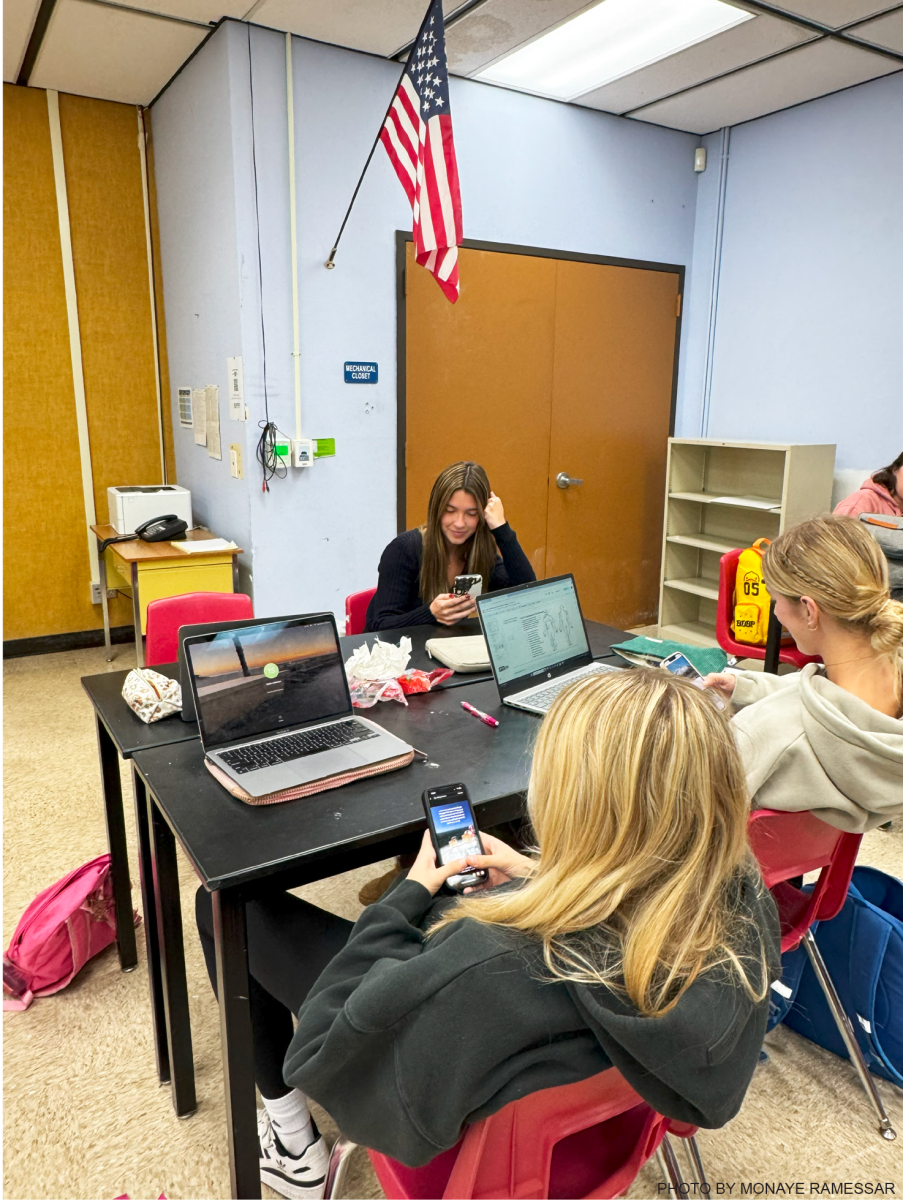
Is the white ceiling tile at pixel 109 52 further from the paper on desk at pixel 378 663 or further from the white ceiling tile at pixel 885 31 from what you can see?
the paper on desk at pixel 378 663

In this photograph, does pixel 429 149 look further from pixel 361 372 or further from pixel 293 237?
pixel 361 372

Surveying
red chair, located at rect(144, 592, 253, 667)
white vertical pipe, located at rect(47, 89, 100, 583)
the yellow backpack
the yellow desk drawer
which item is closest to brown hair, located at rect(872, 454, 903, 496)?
the yellow backpack

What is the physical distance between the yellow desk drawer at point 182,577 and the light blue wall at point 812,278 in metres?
3.04

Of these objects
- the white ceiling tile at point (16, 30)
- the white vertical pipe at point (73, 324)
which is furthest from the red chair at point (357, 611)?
the white ceiling tile at point (16, 30)

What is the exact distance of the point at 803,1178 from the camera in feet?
5.29

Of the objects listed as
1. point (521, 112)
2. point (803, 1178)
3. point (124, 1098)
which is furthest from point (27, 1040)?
point (521, 112)

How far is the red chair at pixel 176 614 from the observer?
8.16 ft

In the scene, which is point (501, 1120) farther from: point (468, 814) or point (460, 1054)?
point (468, 814)

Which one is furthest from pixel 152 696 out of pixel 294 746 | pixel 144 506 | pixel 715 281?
pixel 715 281

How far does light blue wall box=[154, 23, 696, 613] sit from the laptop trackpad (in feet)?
7.92

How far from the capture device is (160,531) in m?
4.16

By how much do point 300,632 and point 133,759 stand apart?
1.35 ft

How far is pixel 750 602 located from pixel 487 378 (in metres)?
1.79

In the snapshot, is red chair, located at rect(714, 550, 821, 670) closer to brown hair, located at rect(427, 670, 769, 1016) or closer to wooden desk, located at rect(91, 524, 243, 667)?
wooden desk, located at rect(91, 524, 243, 667)
